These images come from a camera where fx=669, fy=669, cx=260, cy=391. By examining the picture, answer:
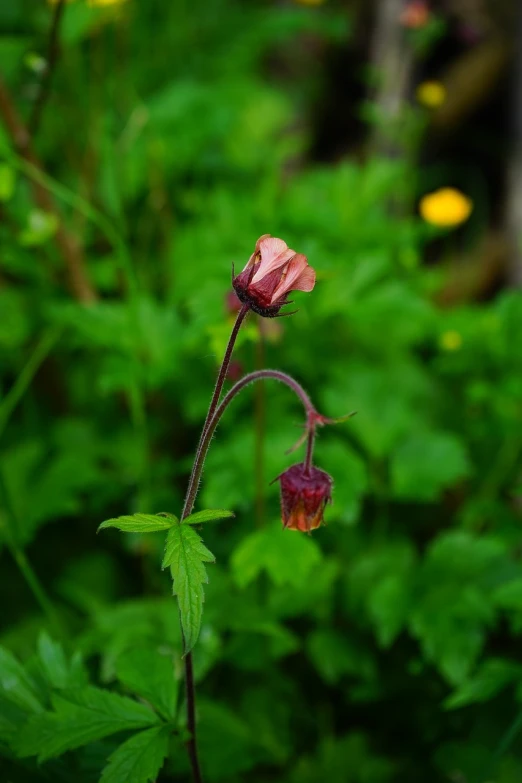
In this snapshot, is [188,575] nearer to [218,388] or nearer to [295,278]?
[218,388]

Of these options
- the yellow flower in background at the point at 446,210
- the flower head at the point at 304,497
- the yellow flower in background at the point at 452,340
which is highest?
the yellow flower in background at the point at 446,210

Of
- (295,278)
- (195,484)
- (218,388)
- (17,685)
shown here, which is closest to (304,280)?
(295,278)

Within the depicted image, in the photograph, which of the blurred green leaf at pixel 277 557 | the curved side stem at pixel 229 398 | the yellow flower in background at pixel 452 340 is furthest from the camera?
the yellow flower in background at pixel 452 340

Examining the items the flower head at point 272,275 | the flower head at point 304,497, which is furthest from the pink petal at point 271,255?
the flower head at point 304,497

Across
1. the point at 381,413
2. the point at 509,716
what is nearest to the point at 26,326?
the point at 381,413

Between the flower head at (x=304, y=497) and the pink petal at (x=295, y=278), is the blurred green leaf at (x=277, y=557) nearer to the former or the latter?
the flower head at (x=304, y=497)

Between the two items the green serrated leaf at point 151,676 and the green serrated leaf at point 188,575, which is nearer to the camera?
the green serrated leaf at point 188,575
